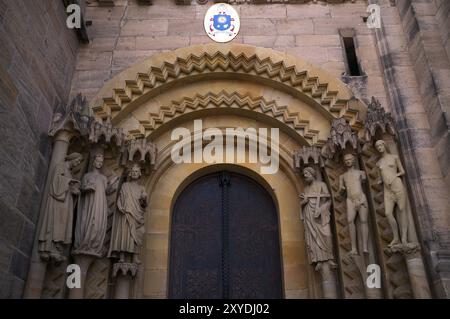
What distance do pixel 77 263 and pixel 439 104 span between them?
6163 mm

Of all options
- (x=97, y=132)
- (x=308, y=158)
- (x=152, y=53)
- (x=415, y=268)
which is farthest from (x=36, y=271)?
(x=415, y=268)

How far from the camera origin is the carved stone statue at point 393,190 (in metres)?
6.68

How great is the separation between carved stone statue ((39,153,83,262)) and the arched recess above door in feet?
4.93

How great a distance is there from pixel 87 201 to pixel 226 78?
146 inches

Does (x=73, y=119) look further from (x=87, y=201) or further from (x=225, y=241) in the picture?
(x=225, y=241)

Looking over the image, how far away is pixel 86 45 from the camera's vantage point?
8.99 meters

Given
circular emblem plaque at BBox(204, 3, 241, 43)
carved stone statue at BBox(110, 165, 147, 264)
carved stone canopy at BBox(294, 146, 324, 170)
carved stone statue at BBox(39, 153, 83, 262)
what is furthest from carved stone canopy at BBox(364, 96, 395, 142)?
carved stone statue at BBox(39, 153, 83, 262)

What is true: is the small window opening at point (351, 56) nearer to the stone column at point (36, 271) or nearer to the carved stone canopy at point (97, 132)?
the carved stone canopy at point (97, 132)

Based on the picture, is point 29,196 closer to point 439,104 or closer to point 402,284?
point 402,284

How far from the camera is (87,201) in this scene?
7.06m

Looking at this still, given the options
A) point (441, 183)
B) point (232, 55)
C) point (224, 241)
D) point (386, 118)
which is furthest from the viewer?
point (232, 55)

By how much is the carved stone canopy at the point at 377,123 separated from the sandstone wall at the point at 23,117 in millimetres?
5254

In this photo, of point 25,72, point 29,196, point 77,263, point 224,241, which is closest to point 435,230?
point 224,241

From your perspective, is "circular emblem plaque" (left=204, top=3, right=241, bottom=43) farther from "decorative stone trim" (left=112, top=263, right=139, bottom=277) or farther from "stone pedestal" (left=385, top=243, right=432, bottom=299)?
"stone pedestal" (left=385, top=243, right=432, bottom=299)
